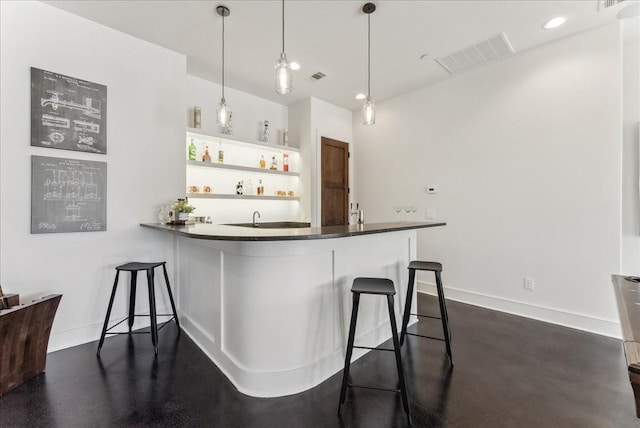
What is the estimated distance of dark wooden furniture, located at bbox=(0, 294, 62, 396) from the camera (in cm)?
192

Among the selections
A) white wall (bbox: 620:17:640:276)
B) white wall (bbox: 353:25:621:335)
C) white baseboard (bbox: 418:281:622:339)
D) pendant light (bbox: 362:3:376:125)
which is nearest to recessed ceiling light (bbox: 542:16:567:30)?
white wall (bbox: 353:25:621:335)

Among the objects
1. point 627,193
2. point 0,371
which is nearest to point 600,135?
point 627,193

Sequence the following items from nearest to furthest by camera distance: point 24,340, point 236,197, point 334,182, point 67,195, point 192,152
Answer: point 24,340
point 67,195
point 192,152
point 236,197
point 334,182

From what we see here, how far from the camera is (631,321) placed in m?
1.15

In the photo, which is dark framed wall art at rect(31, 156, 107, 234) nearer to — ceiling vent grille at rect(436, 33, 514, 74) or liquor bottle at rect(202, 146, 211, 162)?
liquor bottle at rect(202, 146, 211, 162)

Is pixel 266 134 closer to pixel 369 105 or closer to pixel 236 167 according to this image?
pixel 236 167

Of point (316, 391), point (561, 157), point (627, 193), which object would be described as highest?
point (561, 157)

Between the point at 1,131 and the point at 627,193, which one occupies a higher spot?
the point at 1,131

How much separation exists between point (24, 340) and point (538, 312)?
4770mm

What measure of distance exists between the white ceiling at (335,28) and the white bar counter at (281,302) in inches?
78.8

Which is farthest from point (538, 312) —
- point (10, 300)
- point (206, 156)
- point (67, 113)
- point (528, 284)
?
point (67, 113)

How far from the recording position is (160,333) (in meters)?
2.88

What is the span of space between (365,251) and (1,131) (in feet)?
10.3

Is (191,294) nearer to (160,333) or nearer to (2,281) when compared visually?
(160,333)
